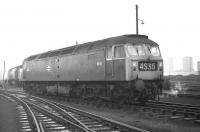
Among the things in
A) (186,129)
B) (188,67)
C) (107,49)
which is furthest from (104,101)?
(188,67)

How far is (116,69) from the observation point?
1459 centimetres

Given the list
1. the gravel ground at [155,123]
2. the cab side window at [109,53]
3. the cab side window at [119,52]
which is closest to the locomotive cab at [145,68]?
the cab side window at [119,52]

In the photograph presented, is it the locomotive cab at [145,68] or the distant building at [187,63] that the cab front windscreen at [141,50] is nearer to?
the locomotive cab at [145,68]

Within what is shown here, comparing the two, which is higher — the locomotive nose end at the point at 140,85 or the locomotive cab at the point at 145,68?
the locomotive cab at the point at 145,68

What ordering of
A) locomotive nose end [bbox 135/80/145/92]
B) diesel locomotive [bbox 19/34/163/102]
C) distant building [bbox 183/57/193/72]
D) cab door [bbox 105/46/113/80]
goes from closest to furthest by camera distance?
1. locomotive nose end [bbox 135/80/145/92]
2. diesel locomotive [bbox 19/34/163/102]
3. cab door [bbox 105/46/113/80]
4. distant building [bbox 183/57/193/72]

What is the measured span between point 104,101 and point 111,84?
84.2 inches

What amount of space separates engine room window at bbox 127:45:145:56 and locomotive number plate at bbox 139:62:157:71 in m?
0.59

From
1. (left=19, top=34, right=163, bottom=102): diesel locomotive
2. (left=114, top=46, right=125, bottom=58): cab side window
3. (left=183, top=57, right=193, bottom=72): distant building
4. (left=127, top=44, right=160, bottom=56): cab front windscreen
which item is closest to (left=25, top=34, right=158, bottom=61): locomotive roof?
(left=19, top=34, right=163, bottom=102): diesel locomotive

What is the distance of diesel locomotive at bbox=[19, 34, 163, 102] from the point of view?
46.1ft

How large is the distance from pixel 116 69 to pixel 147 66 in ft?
5.33

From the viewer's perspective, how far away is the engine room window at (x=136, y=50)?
46.9 feet

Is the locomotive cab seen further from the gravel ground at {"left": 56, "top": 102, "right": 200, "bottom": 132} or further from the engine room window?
the gravel ground at {"left": 56, "top": 102, "right": 200, "bottom": 132}

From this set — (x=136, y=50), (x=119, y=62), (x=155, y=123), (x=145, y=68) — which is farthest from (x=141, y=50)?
(x=155, y=123)

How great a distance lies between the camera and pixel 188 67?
112 metres
